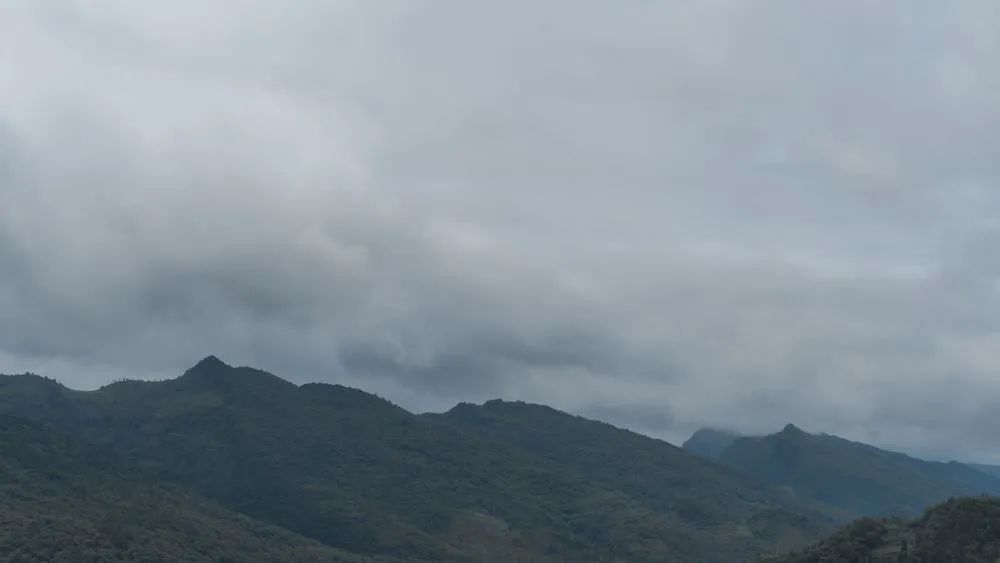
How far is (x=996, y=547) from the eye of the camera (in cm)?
12538

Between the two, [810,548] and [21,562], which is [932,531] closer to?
[810,548]

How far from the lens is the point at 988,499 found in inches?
5468

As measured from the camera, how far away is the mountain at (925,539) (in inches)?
5020

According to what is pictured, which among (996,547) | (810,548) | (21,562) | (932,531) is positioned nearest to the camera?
(996,547)

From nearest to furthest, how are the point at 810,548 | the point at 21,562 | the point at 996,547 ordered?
1. the point at 996,547
2. the point at 810,548
3. the point at 21,562

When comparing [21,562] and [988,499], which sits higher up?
[988,499]

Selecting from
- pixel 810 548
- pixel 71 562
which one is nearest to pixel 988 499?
pixel 810 548

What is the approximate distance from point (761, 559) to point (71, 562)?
452 feet

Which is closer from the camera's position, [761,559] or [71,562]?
[761,559]

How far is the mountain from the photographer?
418 ft

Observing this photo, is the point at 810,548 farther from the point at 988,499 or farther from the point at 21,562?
the point at 21,562

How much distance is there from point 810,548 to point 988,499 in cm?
2632

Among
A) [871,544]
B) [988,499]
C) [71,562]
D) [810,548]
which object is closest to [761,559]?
[810,548]

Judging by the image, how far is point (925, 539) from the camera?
132875mm
